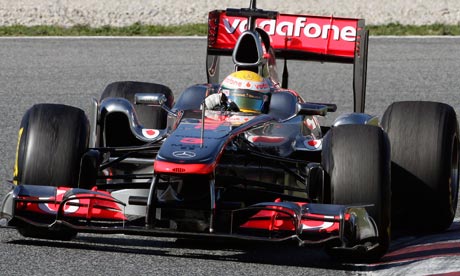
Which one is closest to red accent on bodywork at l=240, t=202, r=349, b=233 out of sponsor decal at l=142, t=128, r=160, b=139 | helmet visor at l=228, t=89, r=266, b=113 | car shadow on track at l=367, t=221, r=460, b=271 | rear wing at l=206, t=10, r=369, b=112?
car shadow on track at l=367, t=221, r=460, b=271

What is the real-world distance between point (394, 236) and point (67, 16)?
33.0 ft

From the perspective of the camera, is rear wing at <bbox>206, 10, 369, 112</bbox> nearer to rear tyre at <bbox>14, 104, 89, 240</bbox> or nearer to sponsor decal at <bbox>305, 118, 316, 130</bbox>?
sponsor decal at <bbox>305, 118, 316, 130</bbox>

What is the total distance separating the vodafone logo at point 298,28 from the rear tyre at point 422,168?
1897 mm

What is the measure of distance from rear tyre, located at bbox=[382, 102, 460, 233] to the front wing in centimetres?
120

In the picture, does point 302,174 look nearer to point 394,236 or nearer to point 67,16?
point 394,236

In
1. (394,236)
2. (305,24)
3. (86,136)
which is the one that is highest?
(305,24)

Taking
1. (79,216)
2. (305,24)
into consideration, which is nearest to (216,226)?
(79,216)

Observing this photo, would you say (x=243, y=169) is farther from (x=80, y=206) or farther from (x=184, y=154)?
(x=80, y=206)

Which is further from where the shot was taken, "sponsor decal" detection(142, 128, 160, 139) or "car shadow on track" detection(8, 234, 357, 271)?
"sponsor decal" detection(142, 128, 160, 139)

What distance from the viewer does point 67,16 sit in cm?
1784

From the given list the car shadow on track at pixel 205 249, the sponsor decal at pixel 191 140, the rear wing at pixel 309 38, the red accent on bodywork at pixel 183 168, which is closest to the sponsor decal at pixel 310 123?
the rear wing at pixel 309 38

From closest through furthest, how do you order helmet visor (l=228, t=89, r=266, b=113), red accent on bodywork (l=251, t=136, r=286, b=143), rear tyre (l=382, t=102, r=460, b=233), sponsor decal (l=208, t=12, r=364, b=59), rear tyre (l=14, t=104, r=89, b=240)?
rear tyre (l=14, t=104, r=89, b=240) → rear tyre (l=382, t=102, r=460, b=233) → red accent on bodywork (l=251, t=136, r=286, b=143) → helmet visor (l=228, t=89, r=266, b=113) → sponsor decal (l=208, t=12, r=364, b=59)

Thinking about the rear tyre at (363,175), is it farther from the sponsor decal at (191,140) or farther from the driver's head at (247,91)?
the driver's head at (247,91)

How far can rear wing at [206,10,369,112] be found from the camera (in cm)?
1040
